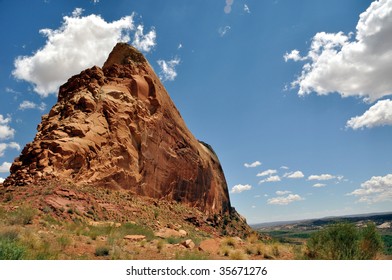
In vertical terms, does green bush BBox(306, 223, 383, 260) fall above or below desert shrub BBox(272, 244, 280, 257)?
above

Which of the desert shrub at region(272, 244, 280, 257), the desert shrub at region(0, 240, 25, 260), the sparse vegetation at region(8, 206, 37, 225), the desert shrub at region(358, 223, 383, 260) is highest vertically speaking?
the sparse vegetation at region(8, 206, 37, 225)

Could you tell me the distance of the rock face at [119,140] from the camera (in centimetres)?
2508

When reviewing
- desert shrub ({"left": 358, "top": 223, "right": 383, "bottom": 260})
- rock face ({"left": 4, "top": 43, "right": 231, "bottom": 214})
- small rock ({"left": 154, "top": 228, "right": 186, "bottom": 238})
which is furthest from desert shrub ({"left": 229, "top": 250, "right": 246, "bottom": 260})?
rock face ({"left": 4, "top": 43, "right": 231, "bottom": 214})

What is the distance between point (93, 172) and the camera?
2655cm

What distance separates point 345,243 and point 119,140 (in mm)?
23583

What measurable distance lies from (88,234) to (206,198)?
3598cm

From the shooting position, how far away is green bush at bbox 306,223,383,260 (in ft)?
33.7

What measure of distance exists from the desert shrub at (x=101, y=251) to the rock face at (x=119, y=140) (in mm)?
14948

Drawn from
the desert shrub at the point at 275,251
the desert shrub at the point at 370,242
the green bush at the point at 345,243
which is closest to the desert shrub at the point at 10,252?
the desert shrub at the point at 275,251

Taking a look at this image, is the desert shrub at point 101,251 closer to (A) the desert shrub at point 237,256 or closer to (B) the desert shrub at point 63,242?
(B) the desert shrub at point 63,242

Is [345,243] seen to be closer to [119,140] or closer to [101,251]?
[101,251]

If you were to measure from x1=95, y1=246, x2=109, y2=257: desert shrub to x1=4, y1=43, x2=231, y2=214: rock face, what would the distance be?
1495 centimetres

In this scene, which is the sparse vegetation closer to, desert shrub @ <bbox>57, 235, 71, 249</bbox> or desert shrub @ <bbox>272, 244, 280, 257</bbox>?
desert shrub @ <bbox>57, 235, 71, 249</bbox>

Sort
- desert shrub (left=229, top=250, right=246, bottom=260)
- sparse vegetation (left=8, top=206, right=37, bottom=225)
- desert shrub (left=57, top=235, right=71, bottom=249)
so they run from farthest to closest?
sparse vegetation (left=8, top=206, right=37, bottom=225) → desert shrub (left=229, top=250, right=246, bottom=260) → desert shrub (left=57, top=235, right=71, bottom=249)
